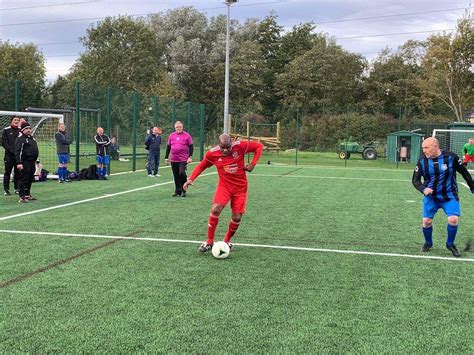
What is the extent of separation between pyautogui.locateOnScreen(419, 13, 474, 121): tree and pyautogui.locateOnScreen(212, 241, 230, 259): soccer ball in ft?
104

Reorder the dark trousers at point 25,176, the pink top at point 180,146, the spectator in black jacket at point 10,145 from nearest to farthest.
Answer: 1. the dark trousers at point 25,176
2. the spectator in black jacket at point 10,145
3. the pink top at point 180,146

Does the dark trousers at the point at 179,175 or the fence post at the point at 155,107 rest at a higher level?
the fence post at the point at 155,107

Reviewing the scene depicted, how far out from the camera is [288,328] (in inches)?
168

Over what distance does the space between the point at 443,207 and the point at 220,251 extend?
3.11 meters

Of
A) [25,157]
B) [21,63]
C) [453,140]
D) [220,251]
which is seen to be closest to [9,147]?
[25,157]

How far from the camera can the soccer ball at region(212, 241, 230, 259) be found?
6539 mm

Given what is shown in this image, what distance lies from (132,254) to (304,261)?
221cm

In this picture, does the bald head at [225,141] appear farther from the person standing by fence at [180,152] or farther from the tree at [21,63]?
the tree at [21,63]

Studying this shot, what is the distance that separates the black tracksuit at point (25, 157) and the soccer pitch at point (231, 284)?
955 millimetres

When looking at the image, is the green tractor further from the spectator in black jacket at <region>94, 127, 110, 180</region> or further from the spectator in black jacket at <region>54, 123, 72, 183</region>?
the spectator in black jacket at <region>54, 123, 72, 183</region>

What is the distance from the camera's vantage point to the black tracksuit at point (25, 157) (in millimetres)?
11365

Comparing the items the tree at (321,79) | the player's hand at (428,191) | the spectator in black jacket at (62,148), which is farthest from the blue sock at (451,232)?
the tree at (321,79)

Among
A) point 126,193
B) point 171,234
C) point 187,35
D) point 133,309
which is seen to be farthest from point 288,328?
point 187,35

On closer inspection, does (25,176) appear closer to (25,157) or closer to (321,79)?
(25,157)
